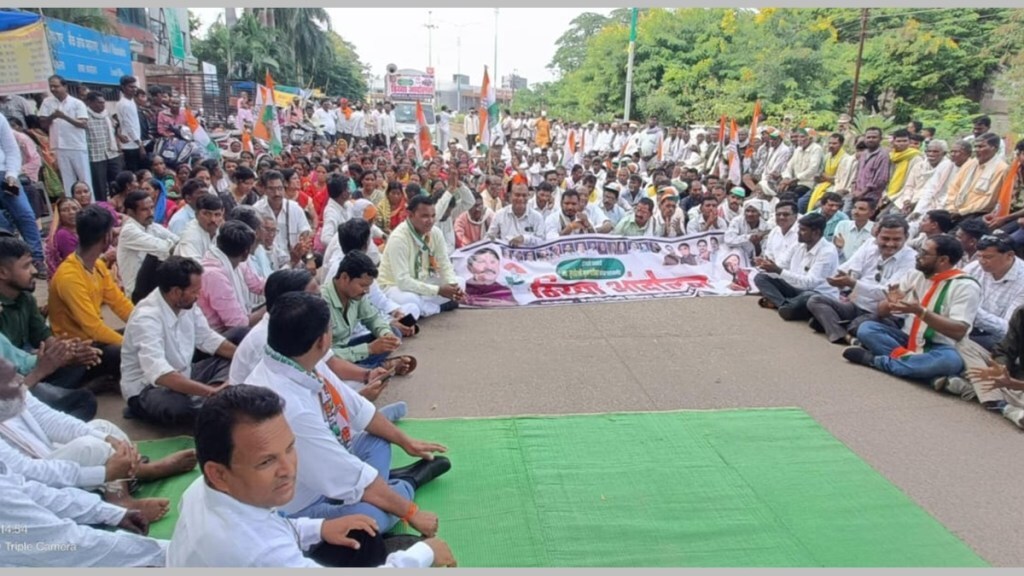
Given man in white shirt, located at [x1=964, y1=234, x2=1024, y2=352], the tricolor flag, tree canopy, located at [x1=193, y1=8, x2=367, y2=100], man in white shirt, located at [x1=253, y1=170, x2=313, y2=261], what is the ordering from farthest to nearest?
tree canopy, located at [x1=193, y1=8, x2=367, y2=100], the tricolor flag, man in white shirt, located at [x1=253, y1=170, x2=313, y2=261], man in white shirt, located at [x1=964, y1=234, x2=1024, y2=352]

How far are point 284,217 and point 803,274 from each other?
17.1 feet

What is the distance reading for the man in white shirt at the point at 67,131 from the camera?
8.22m

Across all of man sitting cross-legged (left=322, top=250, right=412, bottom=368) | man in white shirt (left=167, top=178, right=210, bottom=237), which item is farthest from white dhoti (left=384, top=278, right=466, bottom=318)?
man in white shirt (left=167, top=178, right=210, bottom=237)

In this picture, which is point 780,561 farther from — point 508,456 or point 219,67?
point 219,67

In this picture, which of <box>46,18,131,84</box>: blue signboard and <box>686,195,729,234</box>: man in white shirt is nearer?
<box>686,195,729,234</box>: man in white shirt

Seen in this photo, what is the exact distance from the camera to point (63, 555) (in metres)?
2.37

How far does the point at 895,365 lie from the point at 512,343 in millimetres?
2904

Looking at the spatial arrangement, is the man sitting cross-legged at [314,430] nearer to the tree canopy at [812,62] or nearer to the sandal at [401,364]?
the sandal at [401,364]

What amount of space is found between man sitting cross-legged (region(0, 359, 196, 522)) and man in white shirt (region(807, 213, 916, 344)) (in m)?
5.16

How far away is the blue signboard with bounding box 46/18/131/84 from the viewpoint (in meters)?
12.5

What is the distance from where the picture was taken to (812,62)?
22.1 m

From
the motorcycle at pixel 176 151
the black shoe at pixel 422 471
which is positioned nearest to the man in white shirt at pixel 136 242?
the black shoe at pixel 422 471

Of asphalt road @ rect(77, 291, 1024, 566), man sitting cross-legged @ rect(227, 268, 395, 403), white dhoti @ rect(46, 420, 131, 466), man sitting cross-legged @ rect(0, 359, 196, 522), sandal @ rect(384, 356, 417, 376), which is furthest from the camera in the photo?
sandal @ rect(384, 356, 417, 376)

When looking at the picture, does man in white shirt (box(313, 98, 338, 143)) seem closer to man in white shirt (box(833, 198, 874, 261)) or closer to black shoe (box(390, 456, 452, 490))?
man in white shirt (box(833, 198, 874, 261))
